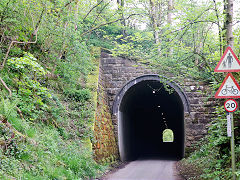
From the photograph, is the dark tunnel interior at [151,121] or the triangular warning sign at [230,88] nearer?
the triangular warning sign at [230,88]

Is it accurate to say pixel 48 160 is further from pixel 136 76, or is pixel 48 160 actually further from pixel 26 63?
pixel 136 76

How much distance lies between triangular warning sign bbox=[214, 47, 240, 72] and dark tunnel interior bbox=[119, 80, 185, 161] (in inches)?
350

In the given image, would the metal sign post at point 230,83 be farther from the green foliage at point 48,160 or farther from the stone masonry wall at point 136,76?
the stone masonry wall at point 136,76

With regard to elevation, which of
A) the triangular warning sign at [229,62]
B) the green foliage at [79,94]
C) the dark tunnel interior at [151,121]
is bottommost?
the dark tunnel interior at [151,121]

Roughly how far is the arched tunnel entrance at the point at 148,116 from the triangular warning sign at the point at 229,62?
14.2ft

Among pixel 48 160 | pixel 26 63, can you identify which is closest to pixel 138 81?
pixel 26 63

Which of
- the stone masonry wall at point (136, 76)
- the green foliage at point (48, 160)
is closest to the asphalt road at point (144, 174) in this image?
the green foliage at point (48, 160)

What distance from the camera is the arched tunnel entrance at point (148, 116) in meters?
13.0

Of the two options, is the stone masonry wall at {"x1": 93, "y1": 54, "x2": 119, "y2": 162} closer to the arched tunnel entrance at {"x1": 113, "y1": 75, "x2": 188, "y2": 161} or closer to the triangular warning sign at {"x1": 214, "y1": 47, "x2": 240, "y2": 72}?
the arched tunnel entrance at {"x1": 113, "y1": 75, "x2": 188, "y2": 161}

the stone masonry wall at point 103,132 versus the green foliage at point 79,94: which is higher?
the green foliage at point 79,94

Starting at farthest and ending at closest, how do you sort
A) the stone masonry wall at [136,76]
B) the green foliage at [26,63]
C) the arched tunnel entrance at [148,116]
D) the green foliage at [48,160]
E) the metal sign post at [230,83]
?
the arched tunnel entrance at [148,116] → the stone masonry wall at [136,76] → the green foliage at [26,63] → the metal sign post at [230,83] → the green foliage at [48,160]

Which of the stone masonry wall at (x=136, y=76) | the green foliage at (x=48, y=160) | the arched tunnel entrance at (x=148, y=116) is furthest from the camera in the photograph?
the arched tunnel entrance at (x=148, y=116)

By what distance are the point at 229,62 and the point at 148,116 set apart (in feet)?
70.8

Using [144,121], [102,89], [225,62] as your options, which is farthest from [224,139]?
[144,121]
